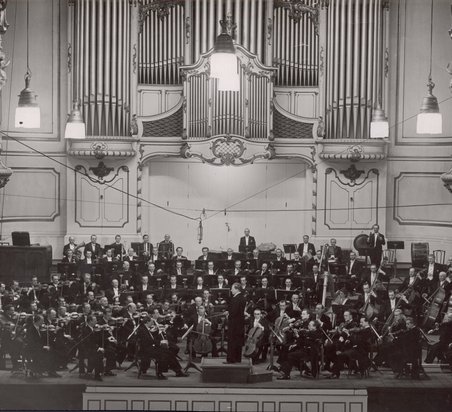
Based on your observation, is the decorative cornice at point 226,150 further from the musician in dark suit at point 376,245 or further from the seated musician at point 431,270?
the seated musician at point 431,270

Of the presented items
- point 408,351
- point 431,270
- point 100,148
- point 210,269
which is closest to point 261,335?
point 408,351

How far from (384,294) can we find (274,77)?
612 centimetres

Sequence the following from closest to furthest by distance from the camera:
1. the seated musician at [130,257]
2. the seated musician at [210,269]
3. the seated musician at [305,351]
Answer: the seated musician at [305,351] < the seated musician at [210,269] < the seated musician at [130,257]

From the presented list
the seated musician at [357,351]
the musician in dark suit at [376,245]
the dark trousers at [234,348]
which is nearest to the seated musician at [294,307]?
the seated musician at [357,351]

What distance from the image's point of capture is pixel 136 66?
1964cm

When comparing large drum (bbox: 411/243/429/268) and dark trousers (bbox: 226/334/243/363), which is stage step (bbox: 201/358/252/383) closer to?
dark trousers (bbox: 226/334/243/363)

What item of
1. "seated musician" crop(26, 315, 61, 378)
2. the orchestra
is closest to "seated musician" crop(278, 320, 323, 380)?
the orchestra

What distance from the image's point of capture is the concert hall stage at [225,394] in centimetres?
1230

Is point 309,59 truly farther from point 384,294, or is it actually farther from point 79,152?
point 384,294

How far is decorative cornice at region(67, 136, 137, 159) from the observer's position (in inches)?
766

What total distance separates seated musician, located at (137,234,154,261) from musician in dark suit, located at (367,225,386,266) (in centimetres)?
399

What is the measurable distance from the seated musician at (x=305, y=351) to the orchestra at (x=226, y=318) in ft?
0.04

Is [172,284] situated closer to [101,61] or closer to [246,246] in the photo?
[246,246]

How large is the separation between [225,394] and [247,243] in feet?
21.9
